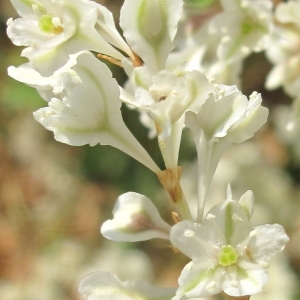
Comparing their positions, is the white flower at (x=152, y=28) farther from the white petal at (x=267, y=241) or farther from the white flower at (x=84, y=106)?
the white petal at (x=267, y=241)

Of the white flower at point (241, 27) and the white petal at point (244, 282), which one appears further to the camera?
the white flower at point (241, 27)

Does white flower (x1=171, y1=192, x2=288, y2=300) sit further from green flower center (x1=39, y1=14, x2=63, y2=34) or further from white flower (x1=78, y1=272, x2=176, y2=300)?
green flower center (x1=39, y1=14, x2=63, y2=34)

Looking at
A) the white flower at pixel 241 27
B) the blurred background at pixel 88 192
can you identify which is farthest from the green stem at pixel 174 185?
the blurred background at pixel 88 192

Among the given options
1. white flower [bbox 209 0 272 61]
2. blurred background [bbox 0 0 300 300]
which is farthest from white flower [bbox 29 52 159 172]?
blurred background [bbox 0 0 300 300]

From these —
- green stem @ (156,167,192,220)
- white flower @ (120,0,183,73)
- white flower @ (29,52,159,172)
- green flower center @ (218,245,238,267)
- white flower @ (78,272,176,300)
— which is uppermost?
white flower @ (120,0,183,73)

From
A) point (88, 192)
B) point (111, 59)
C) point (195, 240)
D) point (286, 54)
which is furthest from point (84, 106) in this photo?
point (88, 192)

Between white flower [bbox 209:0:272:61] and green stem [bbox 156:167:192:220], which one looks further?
white flower [bbox 209:0:272:61]

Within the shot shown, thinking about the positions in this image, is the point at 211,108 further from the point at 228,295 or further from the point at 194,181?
the point at 194,181
